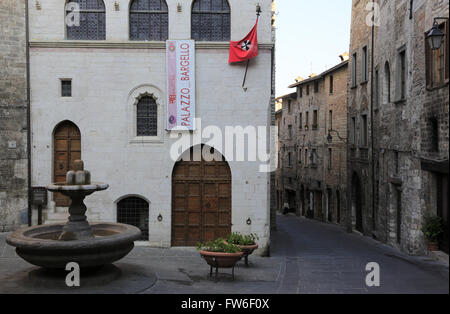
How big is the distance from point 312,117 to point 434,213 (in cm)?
2844

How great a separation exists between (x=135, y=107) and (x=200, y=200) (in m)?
Result: 4.01

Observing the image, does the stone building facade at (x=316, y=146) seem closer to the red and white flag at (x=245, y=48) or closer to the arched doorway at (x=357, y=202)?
the arched doorway at (x=357, y=202)

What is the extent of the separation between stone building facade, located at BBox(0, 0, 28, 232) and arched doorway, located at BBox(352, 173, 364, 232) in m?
17.0

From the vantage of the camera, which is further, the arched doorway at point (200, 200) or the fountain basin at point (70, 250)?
the arched doorway at point (200, 200)

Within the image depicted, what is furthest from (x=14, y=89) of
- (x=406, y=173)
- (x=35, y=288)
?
(x=406, y=173)

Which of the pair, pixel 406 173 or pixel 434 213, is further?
pixel 406 173

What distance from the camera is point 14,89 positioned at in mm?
16906

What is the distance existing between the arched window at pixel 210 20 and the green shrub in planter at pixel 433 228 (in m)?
8.99

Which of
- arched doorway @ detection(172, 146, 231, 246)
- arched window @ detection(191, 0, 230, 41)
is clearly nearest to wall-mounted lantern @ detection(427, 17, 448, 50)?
arched window @ detection(191, 0, 230, 41)

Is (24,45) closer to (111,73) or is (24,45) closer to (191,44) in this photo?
(111,73)

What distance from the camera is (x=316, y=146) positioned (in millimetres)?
40375

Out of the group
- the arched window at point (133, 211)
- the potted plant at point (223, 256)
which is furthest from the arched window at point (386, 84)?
the potted plant at point (223, 256)

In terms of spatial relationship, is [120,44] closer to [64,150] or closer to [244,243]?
[64,150]

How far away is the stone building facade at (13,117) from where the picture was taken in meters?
16.9
